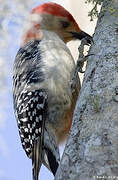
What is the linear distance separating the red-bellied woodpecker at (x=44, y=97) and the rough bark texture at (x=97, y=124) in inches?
35.4

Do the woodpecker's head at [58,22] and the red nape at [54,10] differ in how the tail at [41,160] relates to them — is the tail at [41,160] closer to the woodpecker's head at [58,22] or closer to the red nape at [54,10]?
the woodpecker's head at [58,22]

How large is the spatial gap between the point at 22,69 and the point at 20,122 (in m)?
0.49

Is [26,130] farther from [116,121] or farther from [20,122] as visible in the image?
[116,121]

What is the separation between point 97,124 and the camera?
1546mm

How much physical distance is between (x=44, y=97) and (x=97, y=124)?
1376mm

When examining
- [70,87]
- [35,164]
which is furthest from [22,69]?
[35,164]

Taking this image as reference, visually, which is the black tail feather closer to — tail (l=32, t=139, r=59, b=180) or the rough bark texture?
tail (l=32, t=139, r=59, b=180)


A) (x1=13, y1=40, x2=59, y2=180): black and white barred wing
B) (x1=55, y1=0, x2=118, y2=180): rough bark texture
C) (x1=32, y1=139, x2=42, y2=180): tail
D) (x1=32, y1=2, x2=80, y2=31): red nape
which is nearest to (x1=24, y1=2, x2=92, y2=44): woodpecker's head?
(x1=32, y1=2, x2=80, y2=31): red nape

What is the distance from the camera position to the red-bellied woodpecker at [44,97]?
9.30 ft

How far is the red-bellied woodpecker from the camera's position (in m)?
2.84

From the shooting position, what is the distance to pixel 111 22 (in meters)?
2.21

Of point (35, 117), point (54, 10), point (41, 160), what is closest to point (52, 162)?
point (41, 160)

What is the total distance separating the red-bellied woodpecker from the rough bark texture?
2.95ft

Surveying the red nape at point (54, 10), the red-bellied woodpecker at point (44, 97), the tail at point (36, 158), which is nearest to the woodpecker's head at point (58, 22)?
the red nape at point (54, 10)
